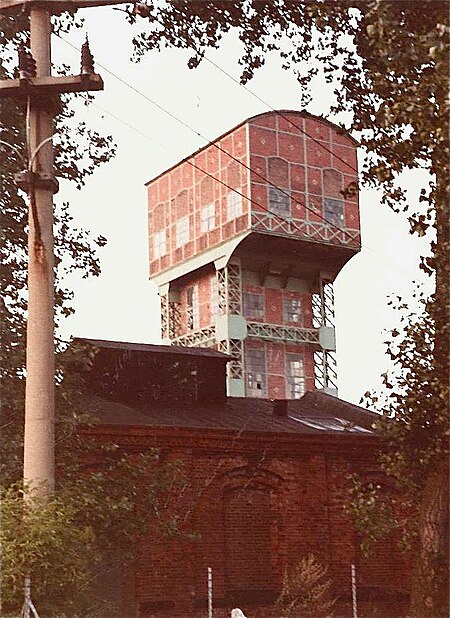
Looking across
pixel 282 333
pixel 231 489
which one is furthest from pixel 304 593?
pixel 282 333

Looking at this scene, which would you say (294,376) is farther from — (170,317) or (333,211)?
(333,211)

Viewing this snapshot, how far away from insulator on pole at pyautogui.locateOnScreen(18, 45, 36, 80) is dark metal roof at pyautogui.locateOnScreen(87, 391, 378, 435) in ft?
35.4

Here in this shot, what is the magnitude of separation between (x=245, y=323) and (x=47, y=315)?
1434 inches

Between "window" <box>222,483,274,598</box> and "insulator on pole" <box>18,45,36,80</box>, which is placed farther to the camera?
"window" <box>222,483,274,598</box>

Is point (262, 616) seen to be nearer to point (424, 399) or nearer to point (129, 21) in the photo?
point (424, 399)

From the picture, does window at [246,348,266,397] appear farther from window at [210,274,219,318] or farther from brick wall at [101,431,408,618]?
brick wall at [101,431,408,618]

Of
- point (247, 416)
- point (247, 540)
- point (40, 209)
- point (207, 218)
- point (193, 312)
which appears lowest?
point (247, 540)

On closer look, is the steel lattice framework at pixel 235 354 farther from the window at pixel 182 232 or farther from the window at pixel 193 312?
the window at pixel 182 232

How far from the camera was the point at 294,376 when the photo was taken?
1998 inches

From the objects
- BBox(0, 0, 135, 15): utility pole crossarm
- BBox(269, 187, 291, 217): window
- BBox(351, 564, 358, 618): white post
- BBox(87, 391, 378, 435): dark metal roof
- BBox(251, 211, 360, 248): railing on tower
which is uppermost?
BBox(269, 187, 291, 217): window

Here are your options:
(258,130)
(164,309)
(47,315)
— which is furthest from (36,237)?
(164,309)

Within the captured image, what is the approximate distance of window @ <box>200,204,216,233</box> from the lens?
4703 centimetres

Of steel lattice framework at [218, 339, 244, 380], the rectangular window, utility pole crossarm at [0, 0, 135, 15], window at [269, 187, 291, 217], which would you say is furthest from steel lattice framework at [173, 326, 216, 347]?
utility pole crossarm at [0, 0, 135, 15]

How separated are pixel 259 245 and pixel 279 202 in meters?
2.36
